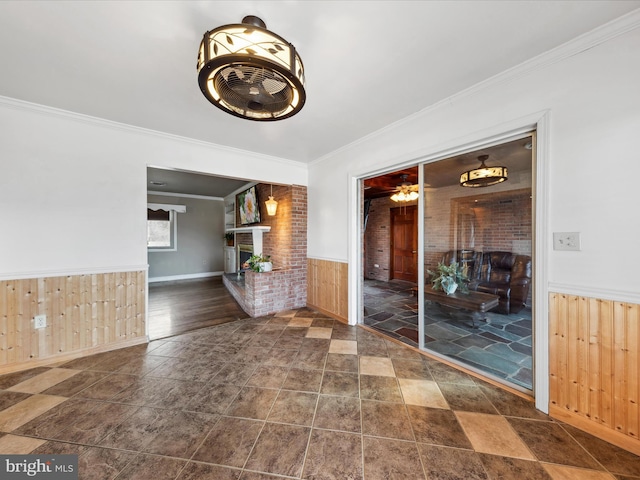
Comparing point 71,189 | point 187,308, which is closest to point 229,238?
point 187,308

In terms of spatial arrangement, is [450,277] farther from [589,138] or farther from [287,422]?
[287,422]

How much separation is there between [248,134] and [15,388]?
3184 millimetres

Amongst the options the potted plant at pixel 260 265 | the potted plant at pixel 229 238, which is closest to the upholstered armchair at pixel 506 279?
the potted plant at pixel 260 265

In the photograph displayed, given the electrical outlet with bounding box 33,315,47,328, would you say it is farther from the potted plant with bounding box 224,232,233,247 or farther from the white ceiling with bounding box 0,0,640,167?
the potted plant with bounding box 224,232,233,247

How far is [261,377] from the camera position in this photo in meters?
2.07

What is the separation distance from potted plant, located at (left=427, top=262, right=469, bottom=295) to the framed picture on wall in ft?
12.4

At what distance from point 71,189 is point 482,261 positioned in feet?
14.3

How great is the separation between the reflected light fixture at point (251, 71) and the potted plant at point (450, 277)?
2.22m

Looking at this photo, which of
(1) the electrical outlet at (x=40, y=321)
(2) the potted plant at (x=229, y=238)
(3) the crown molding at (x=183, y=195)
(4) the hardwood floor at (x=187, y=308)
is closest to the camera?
(1) the electrical outlet at (x=40, y=321)

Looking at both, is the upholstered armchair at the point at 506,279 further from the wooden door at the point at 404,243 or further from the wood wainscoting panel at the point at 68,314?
the wood wainscoting panel at the point at 68,314

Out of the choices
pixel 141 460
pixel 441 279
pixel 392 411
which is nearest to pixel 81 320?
pixel 141 460

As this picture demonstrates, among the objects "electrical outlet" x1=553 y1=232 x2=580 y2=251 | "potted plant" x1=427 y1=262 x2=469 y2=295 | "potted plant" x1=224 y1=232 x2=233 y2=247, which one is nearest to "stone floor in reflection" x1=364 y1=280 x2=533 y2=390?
"potted plant" x1=427 y1=262 x2=469 y2=295

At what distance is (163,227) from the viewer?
22.2ft

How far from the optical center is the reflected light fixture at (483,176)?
A: 2.17m
